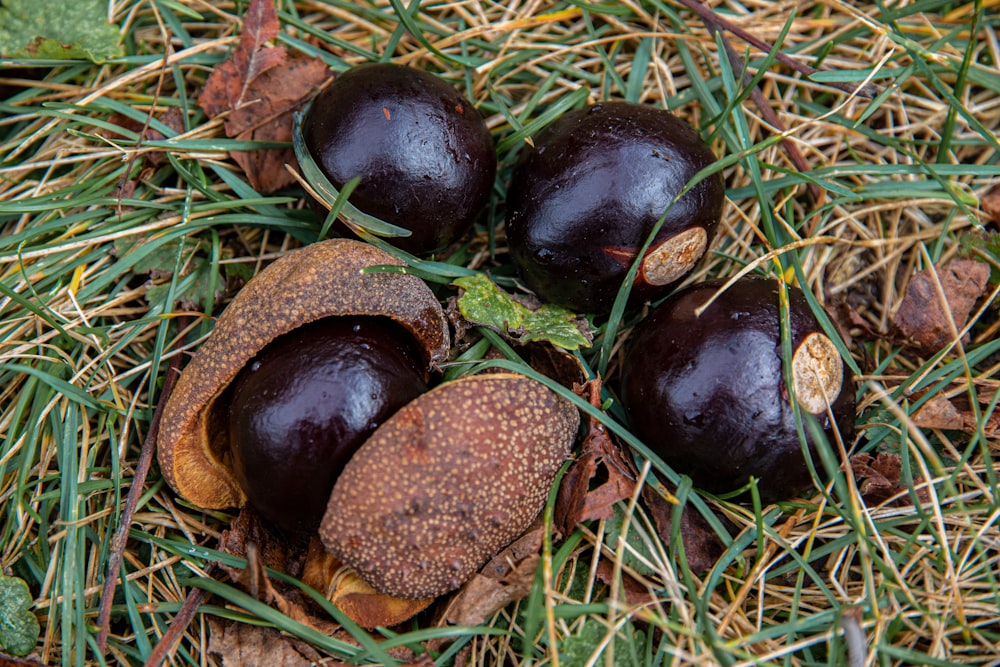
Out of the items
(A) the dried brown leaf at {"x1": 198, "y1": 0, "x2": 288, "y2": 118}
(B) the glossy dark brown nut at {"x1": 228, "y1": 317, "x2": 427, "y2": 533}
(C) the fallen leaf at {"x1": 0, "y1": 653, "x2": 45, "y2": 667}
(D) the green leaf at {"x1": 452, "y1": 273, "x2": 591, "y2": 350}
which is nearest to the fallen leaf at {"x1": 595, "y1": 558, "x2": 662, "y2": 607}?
(D) the green leaf at {"x1": 452, "y1": 273, "x2": 591, "y2": 350}

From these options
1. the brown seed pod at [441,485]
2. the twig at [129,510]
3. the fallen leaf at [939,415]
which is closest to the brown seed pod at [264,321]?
the twig at [129,510]

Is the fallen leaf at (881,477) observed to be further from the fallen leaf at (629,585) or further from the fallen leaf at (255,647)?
the fallen leaf at (255,647)

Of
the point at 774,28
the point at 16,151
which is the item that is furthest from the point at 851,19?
the point at 16,151

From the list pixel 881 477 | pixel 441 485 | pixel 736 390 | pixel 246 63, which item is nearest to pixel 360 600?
pixel 441 485

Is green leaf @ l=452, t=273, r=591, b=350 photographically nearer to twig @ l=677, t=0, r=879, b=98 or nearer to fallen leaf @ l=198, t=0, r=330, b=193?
fallen leaf @ l=198, t=0, r=330, b=193

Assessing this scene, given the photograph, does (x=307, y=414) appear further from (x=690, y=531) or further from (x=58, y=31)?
(x=58, y=31)

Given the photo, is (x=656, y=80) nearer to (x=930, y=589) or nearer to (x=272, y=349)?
(x=272, y=349)
